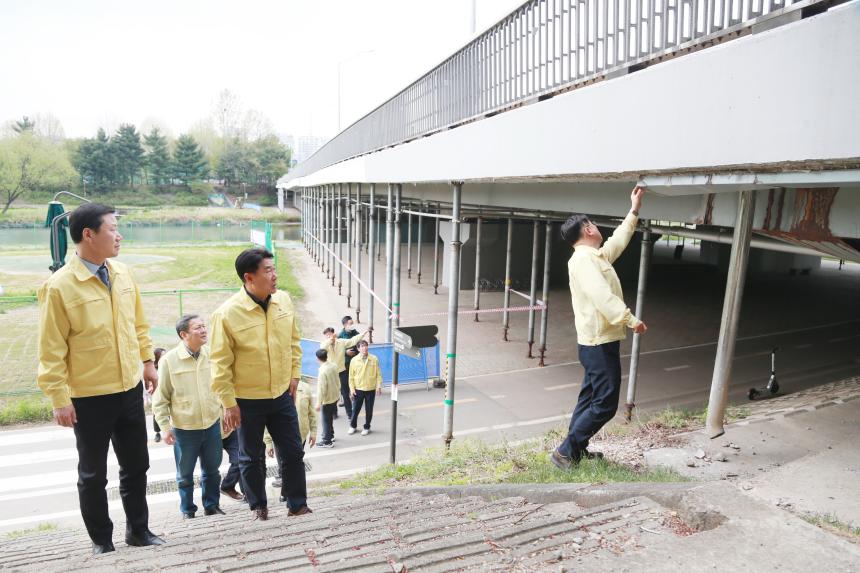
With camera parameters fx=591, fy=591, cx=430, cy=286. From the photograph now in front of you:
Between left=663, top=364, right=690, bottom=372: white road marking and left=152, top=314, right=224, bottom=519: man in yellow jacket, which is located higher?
left=152, top=314, right=224, bottom=519: man in yellow jacket

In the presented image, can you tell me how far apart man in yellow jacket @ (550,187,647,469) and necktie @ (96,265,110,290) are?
285 centimetres

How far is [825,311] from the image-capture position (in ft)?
60.6

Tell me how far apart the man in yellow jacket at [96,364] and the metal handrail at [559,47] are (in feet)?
11.0

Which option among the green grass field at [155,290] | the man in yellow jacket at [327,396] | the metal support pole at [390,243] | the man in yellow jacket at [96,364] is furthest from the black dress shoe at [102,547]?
the metal support pole at [390,243]

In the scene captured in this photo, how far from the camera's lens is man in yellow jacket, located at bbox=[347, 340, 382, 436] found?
341 inches

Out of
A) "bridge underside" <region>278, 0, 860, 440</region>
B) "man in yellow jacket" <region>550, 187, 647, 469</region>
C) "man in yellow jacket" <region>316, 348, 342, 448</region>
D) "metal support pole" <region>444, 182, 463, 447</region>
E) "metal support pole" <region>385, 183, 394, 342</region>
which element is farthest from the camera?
"metal support pole" <region>385, 183, 394, 342</region>

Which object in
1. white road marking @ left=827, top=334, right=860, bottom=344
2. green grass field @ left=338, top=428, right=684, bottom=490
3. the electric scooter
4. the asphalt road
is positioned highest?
green grass field @ left=338, top=428, right=684, bottom=490

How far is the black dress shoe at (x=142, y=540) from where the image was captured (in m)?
3.48

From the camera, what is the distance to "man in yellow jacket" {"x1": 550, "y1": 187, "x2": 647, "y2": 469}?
384 centimetres

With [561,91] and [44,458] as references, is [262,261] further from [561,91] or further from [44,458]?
[44,458]

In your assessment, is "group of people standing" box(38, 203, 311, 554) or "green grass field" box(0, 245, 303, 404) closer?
"group of people standing" box(38, 203, 311, 554)

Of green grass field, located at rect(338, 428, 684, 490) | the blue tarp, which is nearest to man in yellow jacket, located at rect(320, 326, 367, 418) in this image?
the blue tarp

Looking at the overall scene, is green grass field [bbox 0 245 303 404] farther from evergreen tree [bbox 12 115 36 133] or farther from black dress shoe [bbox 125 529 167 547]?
evergreen tree [bbox 12 115 36 133]

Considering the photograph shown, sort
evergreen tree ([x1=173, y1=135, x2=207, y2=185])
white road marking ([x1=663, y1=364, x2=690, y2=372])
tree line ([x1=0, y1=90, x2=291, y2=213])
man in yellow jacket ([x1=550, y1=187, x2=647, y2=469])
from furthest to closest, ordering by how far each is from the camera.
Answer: evergreen tree ([x1=173, y1=135, x2=207, y2=185]), tree line ([x1=0, y1=90, x2=291, y2=213]), white road marking ([x1=663, y1=364, x2=690, y2=372]), man in yellow jacket ([x1=550, y1=187, x2=647, y2=469])
